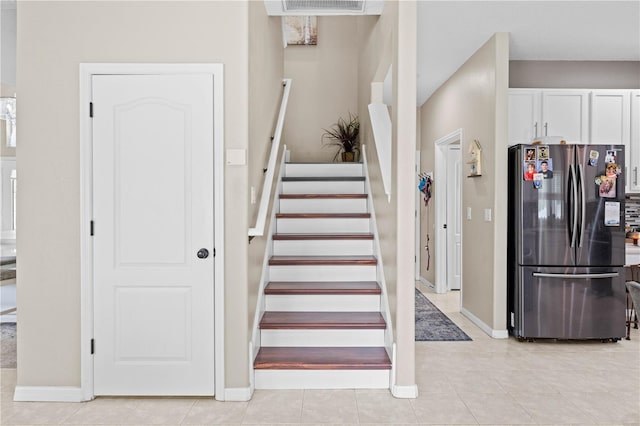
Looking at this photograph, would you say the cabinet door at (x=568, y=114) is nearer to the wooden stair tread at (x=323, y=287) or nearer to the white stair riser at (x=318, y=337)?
the wooden stair tread at (x=323, y=287)

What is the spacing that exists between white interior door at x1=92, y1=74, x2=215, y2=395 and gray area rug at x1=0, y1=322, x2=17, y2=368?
3.88ft

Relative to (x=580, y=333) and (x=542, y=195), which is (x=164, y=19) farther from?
(x=580, y=333)

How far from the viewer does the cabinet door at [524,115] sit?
14.2 ft

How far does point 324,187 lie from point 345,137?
1.17 meters

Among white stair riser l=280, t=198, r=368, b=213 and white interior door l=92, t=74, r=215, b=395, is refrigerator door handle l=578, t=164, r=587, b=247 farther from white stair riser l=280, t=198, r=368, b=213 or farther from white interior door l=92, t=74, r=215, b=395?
white interior door l=92, t=74, r=215, b=395

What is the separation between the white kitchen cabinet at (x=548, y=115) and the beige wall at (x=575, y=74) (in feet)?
0.84

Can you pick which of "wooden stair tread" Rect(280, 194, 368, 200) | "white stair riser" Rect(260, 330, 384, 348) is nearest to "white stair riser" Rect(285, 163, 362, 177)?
"wooden stair tread" Rect(280, 194, 368, 200)

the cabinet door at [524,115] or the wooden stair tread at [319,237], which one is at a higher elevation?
the cabinet door at [524,115]

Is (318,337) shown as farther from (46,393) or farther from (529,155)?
(529,155)

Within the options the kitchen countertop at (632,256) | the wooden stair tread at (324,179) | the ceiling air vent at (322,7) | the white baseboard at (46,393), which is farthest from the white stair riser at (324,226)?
the kitchen countertop at (632,256)

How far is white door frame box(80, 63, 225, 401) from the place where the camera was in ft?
8.65

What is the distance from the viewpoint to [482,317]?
169 inches

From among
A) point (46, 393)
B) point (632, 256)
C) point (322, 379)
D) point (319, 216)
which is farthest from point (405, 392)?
point (632, 256)

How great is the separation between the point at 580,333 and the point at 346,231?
226 cm
